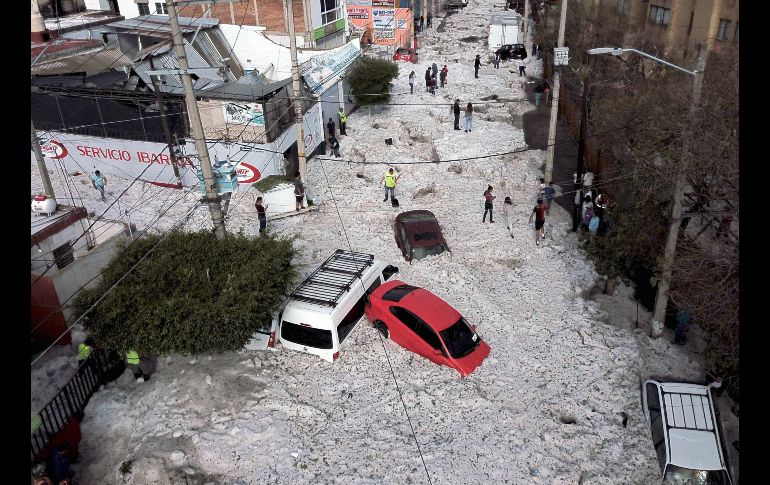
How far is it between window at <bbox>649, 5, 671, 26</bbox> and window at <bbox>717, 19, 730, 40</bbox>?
4.52 metres

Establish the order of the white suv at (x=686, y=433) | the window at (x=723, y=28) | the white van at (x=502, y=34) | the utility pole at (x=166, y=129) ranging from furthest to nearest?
the white van at (x=502, y=34)
the window at (x=723, y=28)
the utility pole at (x=166, y=129)
the white suv at (x=686, y=433)

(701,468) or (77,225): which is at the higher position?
(77,225)

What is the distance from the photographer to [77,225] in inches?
569

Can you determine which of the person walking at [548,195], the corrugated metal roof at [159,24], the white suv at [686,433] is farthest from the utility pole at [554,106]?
the corrugated metal roof at [159,24]

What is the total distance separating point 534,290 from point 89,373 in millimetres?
11932

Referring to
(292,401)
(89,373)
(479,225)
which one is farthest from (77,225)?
(479,225)

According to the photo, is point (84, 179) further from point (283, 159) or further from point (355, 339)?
point (355, 339)

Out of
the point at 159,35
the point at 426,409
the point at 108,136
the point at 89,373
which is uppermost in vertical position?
the point at 159,35

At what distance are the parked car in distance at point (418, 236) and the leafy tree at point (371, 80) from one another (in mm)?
15161

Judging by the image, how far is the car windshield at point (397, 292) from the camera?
46.2ft

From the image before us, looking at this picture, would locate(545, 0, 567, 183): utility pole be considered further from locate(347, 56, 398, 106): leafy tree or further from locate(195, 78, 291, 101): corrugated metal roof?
locate(347, 56, 398, 106): leafy tree

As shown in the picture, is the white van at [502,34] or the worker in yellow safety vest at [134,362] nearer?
the worker in yellow safety vest at [134,362]

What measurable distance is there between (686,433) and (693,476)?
792 mm

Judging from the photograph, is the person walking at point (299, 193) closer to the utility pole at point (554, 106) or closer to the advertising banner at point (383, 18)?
the utility pole at point (554, 106)
